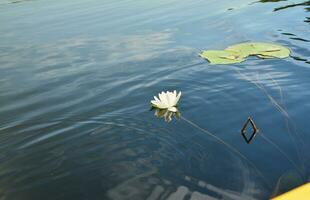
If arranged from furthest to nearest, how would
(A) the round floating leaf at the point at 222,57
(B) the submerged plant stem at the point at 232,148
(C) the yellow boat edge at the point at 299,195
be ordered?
(A) the round floating leaf at the point at 222,57
(B) the submerged plant stem at the point at 232,148
(C) the yellow boat edge at the point at 299,195

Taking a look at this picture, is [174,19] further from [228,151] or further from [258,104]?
[228,151]

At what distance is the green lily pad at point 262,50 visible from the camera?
5275 millimetres

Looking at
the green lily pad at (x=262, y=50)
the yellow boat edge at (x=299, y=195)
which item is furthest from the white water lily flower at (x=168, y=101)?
the green lily pad at (x=262, y=50)

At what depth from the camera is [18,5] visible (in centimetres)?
1305

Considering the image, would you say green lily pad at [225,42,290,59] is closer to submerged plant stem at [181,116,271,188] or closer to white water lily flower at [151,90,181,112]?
white water lily flower at [151,90,181,112]

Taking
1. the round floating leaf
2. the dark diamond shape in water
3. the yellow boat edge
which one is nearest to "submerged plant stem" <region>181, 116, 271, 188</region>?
the dark diamond shape in water

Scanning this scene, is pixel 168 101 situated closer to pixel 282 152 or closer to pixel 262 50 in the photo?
pixel 282 152

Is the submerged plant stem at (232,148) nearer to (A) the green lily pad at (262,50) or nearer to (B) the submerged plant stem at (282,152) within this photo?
(B) the submerged plant stem at (282,152)

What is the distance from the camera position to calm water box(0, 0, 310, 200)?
2.86m

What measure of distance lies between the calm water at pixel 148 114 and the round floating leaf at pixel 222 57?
0.36 feet

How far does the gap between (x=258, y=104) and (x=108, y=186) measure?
6.12 ft

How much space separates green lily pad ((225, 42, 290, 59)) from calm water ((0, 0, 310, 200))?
0.51ft

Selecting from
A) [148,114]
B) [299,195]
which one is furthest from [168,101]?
[299,195]

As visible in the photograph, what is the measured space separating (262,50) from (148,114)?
2.34 metres
